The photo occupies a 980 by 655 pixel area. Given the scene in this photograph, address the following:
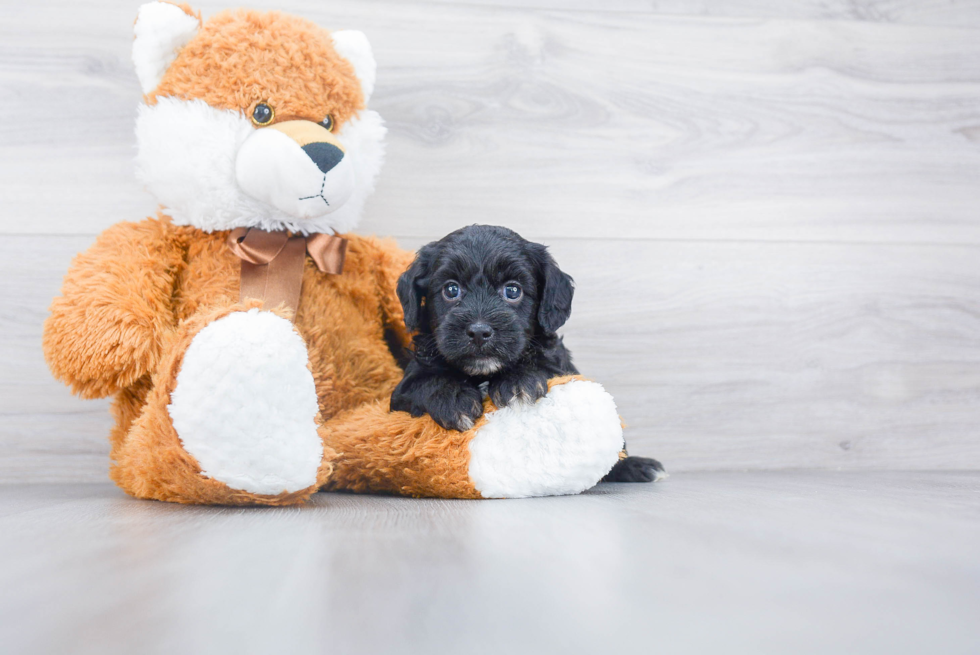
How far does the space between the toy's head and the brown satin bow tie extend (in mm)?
25

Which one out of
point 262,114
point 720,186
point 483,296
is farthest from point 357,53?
point 720,186

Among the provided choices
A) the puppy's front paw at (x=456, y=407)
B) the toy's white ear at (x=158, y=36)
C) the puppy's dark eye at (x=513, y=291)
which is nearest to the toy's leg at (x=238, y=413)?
the puppy's front paw at (x=456, y=407)

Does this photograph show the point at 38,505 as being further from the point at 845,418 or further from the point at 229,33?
the point at 845,418

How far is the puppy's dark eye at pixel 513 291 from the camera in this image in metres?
1.09

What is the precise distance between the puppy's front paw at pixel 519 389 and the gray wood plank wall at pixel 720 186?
0.54 meters

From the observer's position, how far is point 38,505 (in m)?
1.04

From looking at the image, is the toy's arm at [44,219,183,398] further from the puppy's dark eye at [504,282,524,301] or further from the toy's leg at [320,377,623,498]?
the puppy's dark eye at [504,282,524,301]

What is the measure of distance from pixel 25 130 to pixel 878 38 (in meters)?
1.96

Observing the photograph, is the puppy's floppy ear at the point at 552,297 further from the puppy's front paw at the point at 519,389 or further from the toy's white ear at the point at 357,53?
the toy's white ear at the point at 357,53

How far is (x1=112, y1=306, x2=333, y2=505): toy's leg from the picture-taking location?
34.1 inches

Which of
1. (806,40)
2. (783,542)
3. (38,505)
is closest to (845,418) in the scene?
(806,40)

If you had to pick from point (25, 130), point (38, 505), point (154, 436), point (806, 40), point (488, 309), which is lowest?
point (38, 505)

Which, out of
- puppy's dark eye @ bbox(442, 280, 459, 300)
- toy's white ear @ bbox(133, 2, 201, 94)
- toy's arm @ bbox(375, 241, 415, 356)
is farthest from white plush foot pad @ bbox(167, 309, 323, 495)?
toy's white ear @ bbox(133, 2, 201, 94)

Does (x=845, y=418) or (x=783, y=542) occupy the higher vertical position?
(x=783, y=542)
